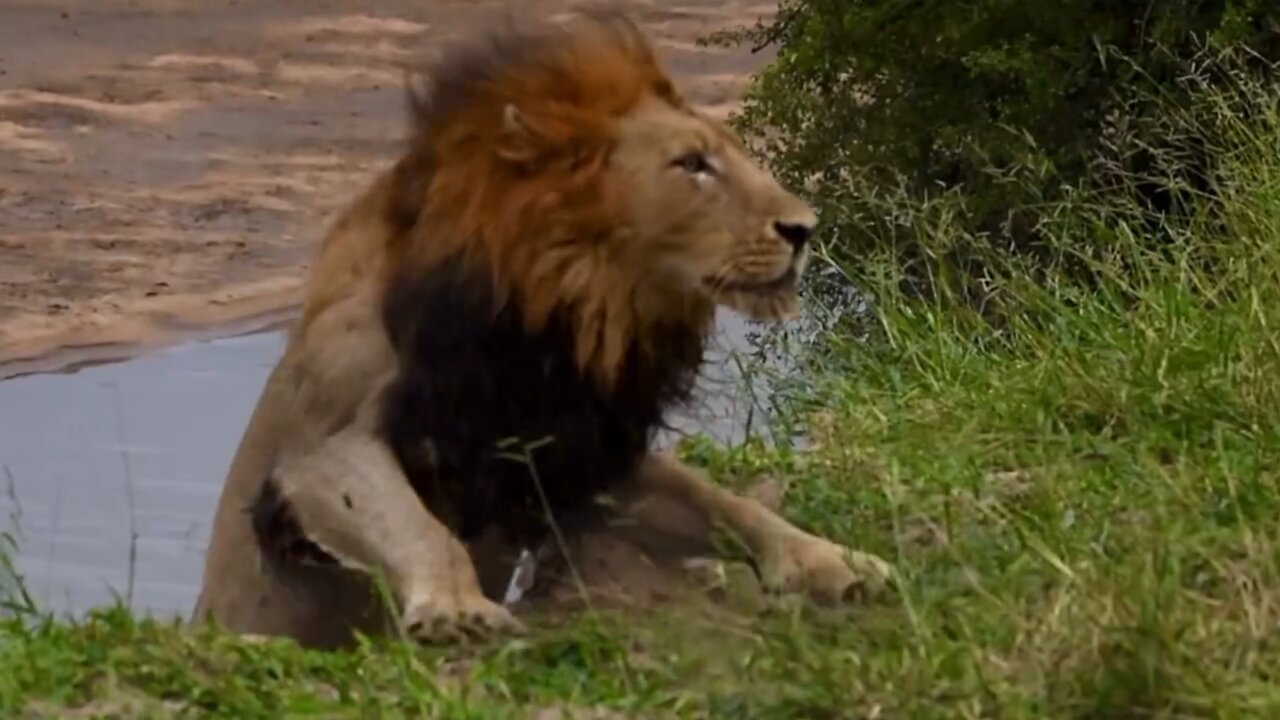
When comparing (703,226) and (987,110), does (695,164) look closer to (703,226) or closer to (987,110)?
(703,226)

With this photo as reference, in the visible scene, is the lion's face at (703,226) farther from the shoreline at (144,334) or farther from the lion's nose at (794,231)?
the shoreline at (144,334)

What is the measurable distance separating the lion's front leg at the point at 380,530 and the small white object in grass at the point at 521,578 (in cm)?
39

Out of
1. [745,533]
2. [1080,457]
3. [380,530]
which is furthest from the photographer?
[1080,457]

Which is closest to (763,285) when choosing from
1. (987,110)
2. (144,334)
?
(987,110)

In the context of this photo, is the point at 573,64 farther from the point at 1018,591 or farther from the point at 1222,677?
the point at 1222,677

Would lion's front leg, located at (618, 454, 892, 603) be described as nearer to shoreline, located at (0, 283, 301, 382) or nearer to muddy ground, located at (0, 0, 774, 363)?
shoreline, located at (0, 283, 301, 382)

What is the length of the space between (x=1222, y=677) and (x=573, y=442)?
1.57 m

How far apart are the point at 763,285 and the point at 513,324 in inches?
17.5

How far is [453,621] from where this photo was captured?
4914 millimetres

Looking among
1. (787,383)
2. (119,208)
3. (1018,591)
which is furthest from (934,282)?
(119,208)

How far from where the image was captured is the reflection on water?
7406 millimetres

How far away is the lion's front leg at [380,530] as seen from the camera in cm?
495

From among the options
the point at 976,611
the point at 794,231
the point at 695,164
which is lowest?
the point at 976,611

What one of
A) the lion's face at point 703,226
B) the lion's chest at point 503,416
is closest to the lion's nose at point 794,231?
the lion's face at point 703,226
